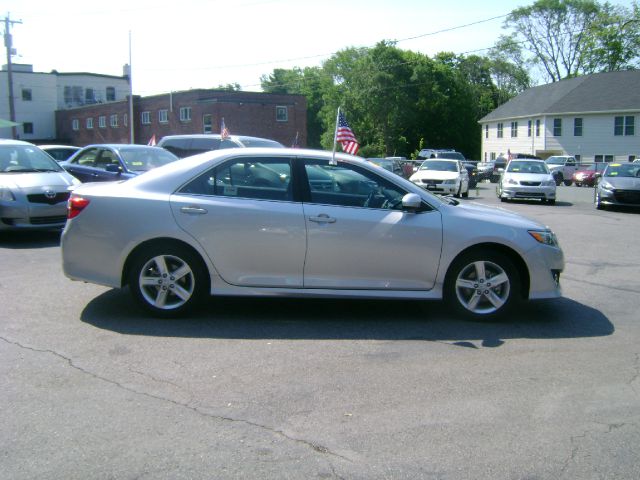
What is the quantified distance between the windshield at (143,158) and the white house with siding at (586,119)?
41111 millimetres

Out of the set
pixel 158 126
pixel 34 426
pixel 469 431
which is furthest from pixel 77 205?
pixel 158 126

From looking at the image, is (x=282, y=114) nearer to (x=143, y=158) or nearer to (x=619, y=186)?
(x=619, y=186)

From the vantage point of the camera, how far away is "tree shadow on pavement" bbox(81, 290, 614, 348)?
5.86 meters

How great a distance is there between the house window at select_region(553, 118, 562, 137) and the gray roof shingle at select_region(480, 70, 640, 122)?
88 cm

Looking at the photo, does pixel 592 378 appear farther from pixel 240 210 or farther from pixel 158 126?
pixel 158 126

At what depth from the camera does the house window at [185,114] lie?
49.0m

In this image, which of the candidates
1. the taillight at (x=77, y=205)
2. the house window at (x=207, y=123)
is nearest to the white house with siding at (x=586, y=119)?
the house window at (x=207, y=123)

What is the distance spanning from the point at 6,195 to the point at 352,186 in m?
6.99

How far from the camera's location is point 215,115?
4700cm

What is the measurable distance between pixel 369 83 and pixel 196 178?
5666 centimetres

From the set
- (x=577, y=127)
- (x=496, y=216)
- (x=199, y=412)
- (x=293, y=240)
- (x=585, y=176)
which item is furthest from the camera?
(x=577, y=127)

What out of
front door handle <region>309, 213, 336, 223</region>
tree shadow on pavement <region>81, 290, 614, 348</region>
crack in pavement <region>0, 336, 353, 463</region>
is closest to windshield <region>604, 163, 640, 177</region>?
tree shadow on pavement <region>81, 290, 614, 348</region>

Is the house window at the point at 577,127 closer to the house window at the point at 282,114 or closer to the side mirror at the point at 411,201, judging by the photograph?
the house window at the point at 282,114

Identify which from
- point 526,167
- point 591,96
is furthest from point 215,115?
point 591,96
